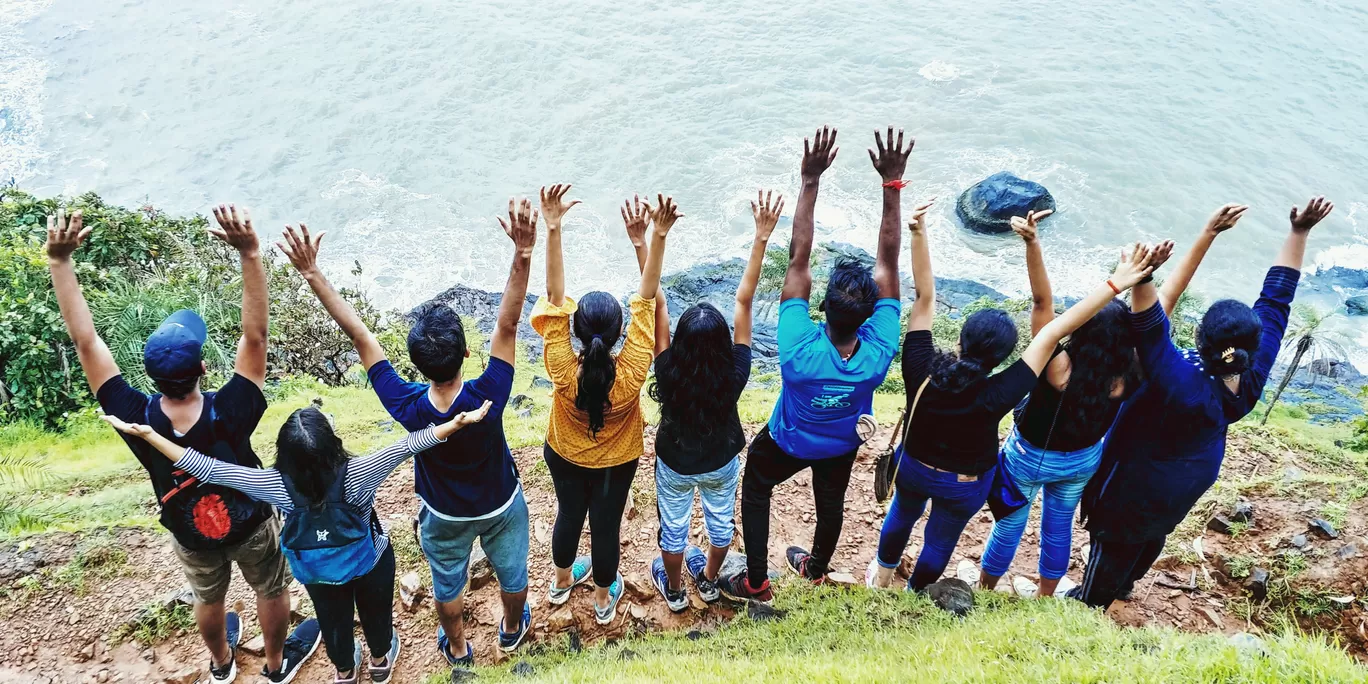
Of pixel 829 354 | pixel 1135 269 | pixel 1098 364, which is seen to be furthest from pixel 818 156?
pixel 1098 364

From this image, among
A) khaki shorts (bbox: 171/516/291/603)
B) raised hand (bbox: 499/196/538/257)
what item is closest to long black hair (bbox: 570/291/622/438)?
raised hand (bbox: 499/196/538/257)

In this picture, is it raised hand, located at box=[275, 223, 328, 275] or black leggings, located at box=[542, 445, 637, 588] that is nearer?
raised hand, located at box=[275, 223, 328, 275]

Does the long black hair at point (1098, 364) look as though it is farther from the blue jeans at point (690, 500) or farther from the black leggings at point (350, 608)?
the black leggings at point (350, 608)

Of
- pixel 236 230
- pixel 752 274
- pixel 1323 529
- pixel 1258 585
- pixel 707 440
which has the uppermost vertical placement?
pixel 236 230

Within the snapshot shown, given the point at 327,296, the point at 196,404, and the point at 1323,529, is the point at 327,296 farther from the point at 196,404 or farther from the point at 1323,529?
the point at 1323,529

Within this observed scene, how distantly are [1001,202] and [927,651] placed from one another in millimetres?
29404

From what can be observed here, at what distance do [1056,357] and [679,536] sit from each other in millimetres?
2384

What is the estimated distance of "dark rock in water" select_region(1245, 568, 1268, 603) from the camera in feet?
16.2

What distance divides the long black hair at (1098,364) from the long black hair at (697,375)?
1.75m

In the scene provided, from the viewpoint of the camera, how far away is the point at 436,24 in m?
40.3

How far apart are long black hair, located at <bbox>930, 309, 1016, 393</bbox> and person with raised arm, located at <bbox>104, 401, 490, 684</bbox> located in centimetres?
227

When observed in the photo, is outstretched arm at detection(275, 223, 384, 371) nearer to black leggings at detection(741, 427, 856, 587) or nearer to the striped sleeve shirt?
the striped sleeve shirt

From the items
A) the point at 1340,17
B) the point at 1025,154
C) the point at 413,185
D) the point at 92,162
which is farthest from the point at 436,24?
the point at 1340,17

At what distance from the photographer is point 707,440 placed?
4004mm
